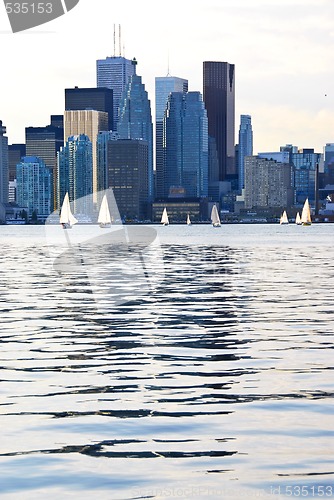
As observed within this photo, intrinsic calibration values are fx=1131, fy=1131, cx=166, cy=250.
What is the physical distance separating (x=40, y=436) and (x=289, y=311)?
80.7 feet

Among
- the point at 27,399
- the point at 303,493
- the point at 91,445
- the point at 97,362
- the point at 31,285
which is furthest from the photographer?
the point at 31,285

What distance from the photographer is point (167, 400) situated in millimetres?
21062

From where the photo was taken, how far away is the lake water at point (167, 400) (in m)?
15.0

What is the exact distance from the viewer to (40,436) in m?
17.8

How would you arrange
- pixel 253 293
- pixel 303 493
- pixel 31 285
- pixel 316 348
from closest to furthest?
pixel 303 493 < pixel 316 348 < pixel 253 293 < pixel 31 285

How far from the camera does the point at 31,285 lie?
59750 millimetres

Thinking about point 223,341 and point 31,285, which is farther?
point 31,285

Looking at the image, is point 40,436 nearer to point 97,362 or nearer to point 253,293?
point 97,362

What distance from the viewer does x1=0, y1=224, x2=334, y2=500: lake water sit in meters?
15.0

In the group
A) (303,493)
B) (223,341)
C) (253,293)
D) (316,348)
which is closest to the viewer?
(303,493)

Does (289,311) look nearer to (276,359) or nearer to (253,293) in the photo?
(253,293)

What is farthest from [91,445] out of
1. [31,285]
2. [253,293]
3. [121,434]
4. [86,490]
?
[31,285]

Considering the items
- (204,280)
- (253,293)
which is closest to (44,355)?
(253,293)

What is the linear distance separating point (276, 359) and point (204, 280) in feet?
119
